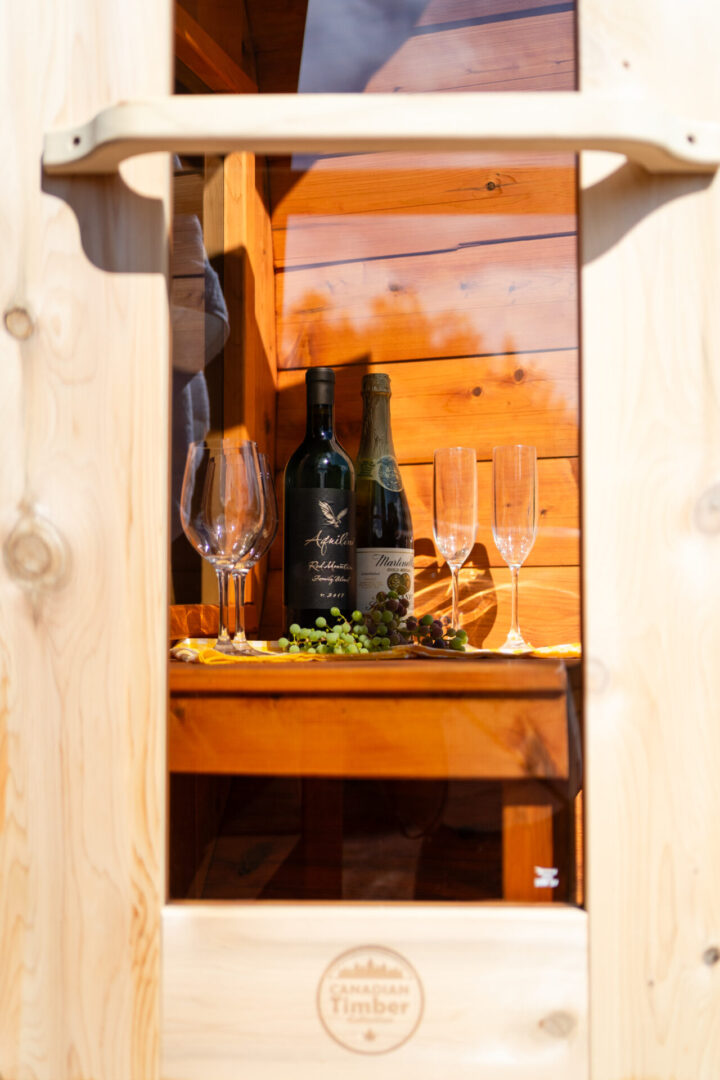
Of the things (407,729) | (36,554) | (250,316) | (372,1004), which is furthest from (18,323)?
(372,1004)

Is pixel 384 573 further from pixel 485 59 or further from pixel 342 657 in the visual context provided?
pixel 485 59

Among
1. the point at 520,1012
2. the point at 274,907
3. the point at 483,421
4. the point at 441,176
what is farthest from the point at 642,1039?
the point at 441,176

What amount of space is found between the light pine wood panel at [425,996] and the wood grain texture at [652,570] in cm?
2

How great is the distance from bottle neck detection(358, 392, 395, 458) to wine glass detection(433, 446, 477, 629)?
65mm

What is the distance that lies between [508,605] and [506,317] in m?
0.22

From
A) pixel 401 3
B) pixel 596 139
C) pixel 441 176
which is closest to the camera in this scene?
pixel 596 139

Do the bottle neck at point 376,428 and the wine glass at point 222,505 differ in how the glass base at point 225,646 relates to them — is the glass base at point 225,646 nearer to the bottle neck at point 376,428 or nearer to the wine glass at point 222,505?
the wine glass at point 222,505

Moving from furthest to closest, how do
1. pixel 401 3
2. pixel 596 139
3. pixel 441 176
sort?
1. pixel 401 3
2. pixel 441 176
3. pixel 596 139

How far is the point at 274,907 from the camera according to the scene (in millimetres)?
491

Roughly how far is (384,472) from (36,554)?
0.39 metres

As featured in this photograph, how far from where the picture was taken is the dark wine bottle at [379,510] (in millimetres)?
777

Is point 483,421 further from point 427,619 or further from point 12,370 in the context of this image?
point 12,370

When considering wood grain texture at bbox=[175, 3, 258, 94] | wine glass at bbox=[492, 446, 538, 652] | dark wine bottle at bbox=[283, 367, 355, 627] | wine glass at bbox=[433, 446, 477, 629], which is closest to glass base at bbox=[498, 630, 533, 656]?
wine glass at bbox=[492, 446, 538, 652]

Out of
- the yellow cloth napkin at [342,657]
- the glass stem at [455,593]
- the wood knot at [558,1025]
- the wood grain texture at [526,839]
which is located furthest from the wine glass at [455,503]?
the wood knot at [558,1025]
